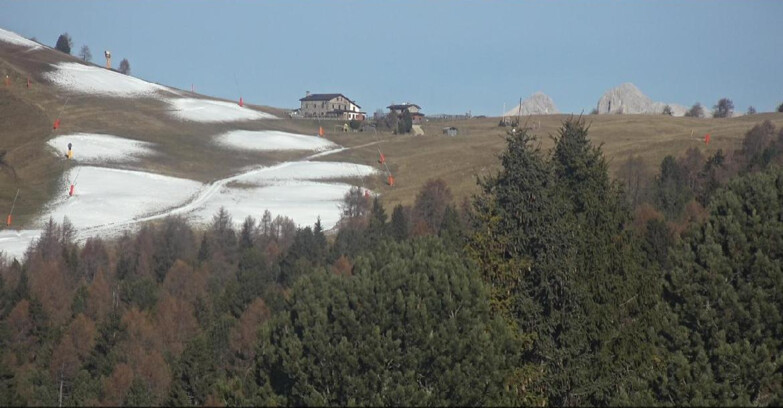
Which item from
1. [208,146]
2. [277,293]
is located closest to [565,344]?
[277,293]

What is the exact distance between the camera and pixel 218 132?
151375 millimetres

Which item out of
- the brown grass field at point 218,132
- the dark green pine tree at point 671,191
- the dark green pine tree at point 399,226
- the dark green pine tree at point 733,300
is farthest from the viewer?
the brown grass field at point 218,132

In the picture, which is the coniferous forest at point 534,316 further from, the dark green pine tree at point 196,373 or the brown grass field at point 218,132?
the brown grass field at point 218,132

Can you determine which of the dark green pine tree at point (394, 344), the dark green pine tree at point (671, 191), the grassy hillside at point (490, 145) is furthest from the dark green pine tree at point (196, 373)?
the grassy hillside at point (490, 145)

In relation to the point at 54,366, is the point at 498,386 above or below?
above

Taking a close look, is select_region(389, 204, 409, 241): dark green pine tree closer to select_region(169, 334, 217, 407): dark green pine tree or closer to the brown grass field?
the brown grass field

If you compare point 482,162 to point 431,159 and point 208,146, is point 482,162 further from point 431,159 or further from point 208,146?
point 208,146

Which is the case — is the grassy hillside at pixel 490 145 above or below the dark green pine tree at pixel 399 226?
above

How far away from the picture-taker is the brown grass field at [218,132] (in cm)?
11081

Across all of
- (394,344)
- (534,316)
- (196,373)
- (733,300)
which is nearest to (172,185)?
(196,373)

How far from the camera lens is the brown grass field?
111m

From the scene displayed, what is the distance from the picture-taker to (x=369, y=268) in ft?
82.9

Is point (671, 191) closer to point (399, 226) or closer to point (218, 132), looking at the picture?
point (399, 226)

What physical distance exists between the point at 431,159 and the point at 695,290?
109 m
